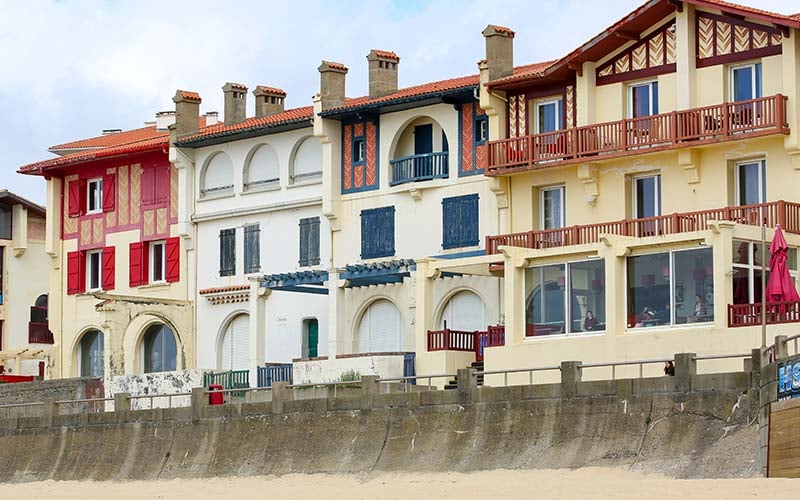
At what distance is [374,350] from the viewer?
54562 mm

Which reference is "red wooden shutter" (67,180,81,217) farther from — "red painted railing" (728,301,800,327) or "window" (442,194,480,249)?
"red painted railing" (728,301,800,327)

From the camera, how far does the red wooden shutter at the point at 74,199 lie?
209 ft

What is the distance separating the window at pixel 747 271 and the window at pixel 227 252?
1923cm

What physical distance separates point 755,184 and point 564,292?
5.08m

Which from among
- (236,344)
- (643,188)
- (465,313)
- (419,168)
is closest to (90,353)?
(236,344)

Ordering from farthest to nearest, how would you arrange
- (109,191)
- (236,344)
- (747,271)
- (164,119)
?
(164,119)
(109,191)
(236,344)
(747,271)

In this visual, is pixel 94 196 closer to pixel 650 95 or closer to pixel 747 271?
pixel 650 95

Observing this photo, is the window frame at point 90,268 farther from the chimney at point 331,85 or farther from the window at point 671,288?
the window at point 671,288

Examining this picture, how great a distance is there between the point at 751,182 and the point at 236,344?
1821cm

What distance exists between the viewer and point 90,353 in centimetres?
6306

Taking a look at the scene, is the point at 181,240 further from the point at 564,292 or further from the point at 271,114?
the point at 564,292

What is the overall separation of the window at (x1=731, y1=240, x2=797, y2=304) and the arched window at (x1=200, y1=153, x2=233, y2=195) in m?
19.7

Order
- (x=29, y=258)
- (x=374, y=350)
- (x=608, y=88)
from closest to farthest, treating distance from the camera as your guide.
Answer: (x=608, y=88) → (x=374, y=350) → (x=29, y=258)

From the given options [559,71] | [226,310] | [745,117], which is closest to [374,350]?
[226,310]
